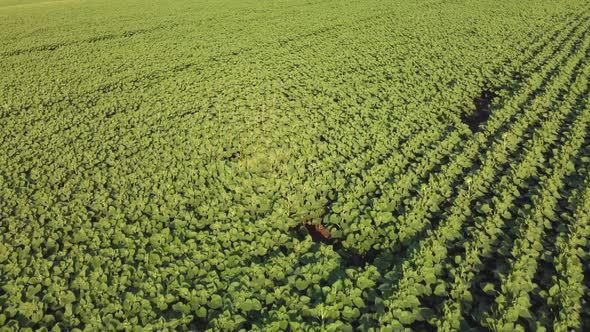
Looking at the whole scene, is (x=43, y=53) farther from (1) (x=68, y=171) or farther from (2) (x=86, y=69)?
(1) (x=68, y=171)

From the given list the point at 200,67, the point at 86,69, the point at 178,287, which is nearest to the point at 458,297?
the point at 178,287

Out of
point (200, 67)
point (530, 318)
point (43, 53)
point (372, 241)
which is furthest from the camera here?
point (43, 53)

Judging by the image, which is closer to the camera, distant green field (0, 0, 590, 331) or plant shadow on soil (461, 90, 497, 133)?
distant green field (0, 0, 590, 331)

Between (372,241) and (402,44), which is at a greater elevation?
(402,44)

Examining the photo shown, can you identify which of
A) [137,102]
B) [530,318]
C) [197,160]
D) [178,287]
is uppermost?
[137,102]

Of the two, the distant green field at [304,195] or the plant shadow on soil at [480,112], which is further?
the plant shadow on soil at [480,112]

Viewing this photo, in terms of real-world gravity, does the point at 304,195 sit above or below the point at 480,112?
below

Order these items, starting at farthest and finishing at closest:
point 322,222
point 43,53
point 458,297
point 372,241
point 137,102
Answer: point 43,53 → point 137,102 → point 322,222 → point 372,241 → point 458,297

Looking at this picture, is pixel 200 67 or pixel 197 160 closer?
pixel 197 160
